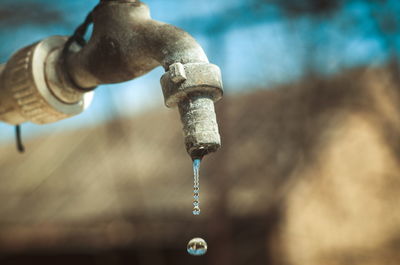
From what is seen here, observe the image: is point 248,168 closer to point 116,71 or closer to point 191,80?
point 116,71

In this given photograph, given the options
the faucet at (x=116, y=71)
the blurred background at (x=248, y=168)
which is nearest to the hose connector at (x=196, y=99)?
the faucet at (x=116, y=71)

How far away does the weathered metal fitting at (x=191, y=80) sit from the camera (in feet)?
2.03

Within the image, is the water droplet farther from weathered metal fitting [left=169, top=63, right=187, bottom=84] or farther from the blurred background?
the blurred background

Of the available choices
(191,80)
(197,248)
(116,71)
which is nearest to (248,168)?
(197,248)

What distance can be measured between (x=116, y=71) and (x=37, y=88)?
15 centimetres

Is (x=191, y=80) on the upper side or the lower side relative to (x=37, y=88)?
A: lower

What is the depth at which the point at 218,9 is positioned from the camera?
7.20ft

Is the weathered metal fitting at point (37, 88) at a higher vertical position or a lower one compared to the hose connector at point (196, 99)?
higher

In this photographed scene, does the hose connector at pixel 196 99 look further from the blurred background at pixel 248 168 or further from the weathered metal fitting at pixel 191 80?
the blurred background at pixel 248 168

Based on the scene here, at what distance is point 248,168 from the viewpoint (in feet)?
9.30

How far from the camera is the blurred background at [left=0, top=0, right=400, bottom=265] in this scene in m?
2.36

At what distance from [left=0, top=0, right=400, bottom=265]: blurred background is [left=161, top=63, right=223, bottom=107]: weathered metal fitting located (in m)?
1.56

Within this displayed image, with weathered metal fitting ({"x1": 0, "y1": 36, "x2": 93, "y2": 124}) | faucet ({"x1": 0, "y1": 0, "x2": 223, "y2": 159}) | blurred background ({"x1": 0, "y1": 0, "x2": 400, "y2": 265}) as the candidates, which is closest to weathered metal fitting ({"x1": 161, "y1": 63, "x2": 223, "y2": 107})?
faucet ({"x1": 0, "y1": 0, "x2": 223, "y2": 159})

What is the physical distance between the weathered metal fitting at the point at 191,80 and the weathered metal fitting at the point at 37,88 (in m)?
0.28
